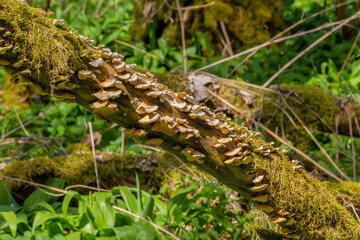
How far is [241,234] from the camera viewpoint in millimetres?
2600

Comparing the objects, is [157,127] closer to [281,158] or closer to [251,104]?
[281,158]

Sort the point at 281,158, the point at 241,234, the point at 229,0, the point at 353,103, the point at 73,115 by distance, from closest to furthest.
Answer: the point at 281,158, the point at 241,234, the point at 353,103, the point at 73,115, the point at 229,0

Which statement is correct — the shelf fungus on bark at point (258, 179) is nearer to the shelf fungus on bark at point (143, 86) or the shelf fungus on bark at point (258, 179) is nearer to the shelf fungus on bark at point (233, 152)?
the shelf fungus on bark at point (233, 152)

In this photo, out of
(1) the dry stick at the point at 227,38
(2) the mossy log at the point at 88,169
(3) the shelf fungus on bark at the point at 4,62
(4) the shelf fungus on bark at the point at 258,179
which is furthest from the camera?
(1) the dry stick at the point at 227,38

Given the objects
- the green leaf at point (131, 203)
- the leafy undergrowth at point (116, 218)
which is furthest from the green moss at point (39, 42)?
the green leaf at point (131, 203)

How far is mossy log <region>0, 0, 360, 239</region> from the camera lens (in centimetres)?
146

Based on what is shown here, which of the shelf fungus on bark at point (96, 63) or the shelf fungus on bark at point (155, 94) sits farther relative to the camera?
the shelf fungus on bark at point (155, 94)

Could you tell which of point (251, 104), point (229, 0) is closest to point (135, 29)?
point (229, 0)

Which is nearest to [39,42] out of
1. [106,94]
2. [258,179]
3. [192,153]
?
[106,94]

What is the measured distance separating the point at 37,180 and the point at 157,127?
1.97 m

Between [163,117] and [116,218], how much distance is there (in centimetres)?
126

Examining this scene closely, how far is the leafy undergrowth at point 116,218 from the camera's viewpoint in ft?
7.76

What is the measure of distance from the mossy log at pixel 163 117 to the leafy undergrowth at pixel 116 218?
749mm

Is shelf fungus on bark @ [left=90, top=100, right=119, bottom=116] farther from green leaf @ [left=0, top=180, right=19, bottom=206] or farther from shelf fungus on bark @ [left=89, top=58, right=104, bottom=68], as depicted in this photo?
green leaf @ [left=0, top=180, right=19, bottom=206]
